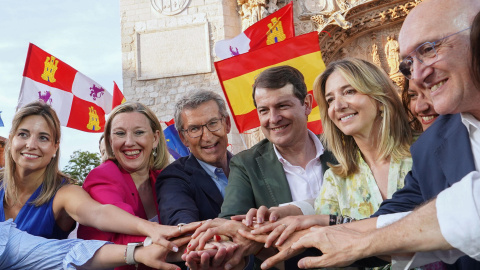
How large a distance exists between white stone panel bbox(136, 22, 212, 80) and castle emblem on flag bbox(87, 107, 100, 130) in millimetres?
3839

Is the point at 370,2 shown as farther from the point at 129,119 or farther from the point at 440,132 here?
the point at 440,132

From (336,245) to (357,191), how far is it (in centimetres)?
61

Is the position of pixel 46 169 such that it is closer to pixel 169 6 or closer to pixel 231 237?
pixel 231 237

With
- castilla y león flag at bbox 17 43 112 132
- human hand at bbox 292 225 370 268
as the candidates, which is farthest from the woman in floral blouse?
castilla y león flag at bbox 17 43 112 132

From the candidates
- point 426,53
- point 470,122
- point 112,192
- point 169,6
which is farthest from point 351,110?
point 169,6

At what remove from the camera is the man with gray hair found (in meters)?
2.89

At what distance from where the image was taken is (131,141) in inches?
117

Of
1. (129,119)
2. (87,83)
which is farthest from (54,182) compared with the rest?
(87,83)

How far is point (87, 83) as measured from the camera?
594 cm

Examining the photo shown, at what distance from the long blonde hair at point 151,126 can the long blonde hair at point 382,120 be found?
1229 mm

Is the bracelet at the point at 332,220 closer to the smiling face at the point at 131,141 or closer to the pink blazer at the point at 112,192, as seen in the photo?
the pink blazer at the point at 112,192

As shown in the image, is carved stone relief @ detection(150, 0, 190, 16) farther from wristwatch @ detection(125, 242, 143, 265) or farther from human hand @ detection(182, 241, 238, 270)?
human hand @ detection(182, 241, 238, 270)

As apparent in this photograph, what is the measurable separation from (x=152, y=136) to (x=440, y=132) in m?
1.84

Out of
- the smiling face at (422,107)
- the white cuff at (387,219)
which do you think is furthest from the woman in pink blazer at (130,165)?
the smiling face at (422,107)
